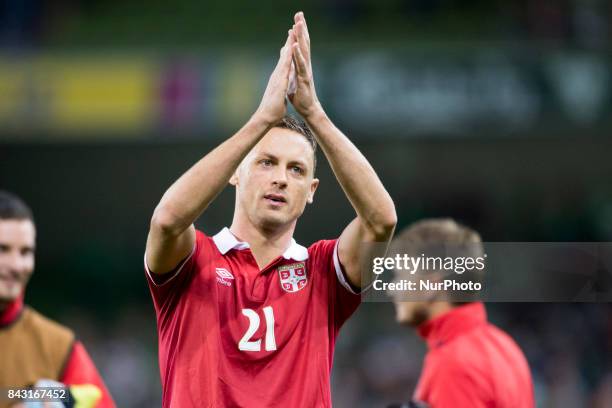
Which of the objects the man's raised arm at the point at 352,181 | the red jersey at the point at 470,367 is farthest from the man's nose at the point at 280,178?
the red jersey at the point at 470,367

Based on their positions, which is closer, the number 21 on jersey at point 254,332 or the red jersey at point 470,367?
the number 21 on jersey at point 254,332

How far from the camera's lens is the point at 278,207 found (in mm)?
3182

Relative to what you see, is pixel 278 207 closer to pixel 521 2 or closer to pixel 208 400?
pixel 208 400

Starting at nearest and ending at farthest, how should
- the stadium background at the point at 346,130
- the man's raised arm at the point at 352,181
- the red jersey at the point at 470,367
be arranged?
the man's raised arm at the point at 352,181 → the red jersey at the point at 470,367 → the stadium background at the point at 346,130

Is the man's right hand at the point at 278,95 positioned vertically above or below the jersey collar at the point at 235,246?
above

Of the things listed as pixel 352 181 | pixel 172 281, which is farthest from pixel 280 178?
pixel 172 281

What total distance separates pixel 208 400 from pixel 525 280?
215cm

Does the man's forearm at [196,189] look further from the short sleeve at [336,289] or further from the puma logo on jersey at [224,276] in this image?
the short sleeve at [336,289]

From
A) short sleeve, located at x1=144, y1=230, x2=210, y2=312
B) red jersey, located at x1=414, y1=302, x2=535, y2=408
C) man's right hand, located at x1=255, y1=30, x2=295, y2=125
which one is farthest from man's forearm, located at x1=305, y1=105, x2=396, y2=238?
red jersey, located at x1=414, y1=302, x2=535, y2=408

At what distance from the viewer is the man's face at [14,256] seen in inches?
129

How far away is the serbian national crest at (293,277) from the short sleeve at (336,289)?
0.22 ft

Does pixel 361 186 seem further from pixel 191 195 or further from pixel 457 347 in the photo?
pixel 457 347

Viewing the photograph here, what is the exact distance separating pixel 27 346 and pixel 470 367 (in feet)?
5.41

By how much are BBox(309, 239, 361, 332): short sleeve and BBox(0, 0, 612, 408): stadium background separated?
20.4 feet
